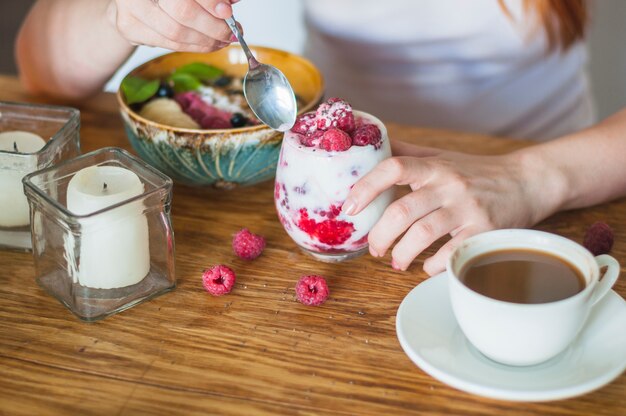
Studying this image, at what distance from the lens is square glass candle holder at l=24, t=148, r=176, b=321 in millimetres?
837

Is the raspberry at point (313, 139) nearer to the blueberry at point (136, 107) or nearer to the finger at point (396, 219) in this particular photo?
the finger at point (396, 219)

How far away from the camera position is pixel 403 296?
89 centimetres

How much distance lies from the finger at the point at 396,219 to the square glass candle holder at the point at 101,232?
229 millimetres

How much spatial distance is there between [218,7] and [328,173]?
0.24 meters

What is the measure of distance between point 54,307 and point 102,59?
20.3 inches

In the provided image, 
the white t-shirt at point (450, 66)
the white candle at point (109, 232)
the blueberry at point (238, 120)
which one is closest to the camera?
the white candle at point (109, 232)

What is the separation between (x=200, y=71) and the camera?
1.21m

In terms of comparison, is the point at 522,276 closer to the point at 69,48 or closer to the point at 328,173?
the point at 328,173

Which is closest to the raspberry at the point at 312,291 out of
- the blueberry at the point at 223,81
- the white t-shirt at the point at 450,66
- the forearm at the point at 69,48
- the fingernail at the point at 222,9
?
the fingernail at the point at 222,9

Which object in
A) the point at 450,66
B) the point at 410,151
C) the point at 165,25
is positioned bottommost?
the point at 450,66

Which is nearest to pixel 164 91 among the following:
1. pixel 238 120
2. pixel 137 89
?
pixel 137 89

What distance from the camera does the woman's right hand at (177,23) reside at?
3.09 feet

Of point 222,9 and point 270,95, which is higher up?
point 222,9

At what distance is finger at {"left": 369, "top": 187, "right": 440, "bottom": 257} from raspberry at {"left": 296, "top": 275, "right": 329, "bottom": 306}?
0.24ft
